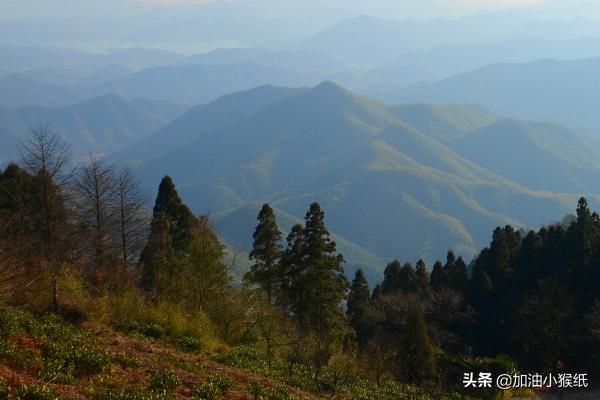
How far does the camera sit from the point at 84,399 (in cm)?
893

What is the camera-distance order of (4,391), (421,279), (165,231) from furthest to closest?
(421,279)
(165,231)
(4,391)

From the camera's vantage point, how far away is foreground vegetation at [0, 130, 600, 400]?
11.8 metres

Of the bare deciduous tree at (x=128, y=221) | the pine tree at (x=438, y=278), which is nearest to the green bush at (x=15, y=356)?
the bare deciduous tree at (x=128, y=221)

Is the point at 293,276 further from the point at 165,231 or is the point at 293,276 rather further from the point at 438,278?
the point at 438,278

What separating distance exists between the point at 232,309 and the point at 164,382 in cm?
1069

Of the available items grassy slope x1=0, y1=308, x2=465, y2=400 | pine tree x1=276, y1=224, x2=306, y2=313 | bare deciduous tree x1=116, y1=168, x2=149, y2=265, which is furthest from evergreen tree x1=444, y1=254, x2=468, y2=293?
grassy slope x1=0, y1=308, x2=465, y2=400

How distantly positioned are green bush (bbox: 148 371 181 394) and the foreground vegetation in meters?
0.04

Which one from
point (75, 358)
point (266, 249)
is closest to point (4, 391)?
point (75, 358)

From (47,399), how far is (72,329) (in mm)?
5425

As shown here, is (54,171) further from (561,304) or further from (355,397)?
(561,304)

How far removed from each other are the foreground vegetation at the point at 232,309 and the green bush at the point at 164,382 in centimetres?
4

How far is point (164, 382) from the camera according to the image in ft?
35.5

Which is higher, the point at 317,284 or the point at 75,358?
the point at 317,284

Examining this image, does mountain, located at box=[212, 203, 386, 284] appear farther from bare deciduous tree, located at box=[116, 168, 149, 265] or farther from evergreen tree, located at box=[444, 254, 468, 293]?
bare deciduous tree, located at box=[116, 168, 149, 265]
